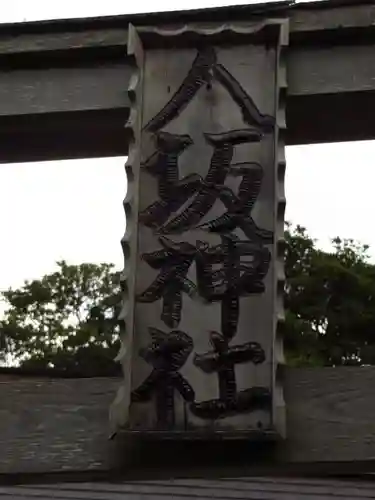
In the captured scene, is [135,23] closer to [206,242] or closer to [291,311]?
[206,242]

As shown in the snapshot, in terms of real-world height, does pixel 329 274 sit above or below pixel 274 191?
above

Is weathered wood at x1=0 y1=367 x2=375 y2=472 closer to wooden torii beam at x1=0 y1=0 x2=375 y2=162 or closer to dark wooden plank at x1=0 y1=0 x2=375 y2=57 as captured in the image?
wooden torii beam at x1=0 y1=0 x2=375 y2=162

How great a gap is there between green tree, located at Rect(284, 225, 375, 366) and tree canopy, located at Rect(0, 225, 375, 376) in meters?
0.01

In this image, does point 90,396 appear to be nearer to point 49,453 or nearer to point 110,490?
point 49,453

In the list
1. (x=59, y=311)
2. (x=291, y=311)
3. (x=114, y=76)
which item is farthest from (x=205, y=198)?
(x=59, y=311)

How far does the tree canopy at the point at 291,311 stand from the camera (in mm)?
10211

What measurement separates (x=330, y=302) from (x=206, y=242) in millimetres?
10771

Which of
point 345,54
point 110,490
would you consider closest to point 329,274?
point 110,490

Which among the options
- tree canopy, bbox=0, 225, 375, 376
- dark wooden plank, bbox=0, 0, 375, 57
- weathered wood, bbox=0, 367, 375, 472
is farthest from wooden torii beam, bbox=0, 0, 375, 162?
tree canopy, bbox=0, 225, 375, 376

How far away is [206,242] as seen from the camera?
1.33 meters

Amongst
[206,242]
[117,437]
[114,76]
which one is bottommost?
[117,437]

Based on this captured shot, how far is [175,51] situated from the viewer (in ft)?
4.79

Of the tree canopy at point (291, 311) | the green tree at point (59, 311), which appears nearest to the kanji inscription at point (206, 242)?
the tree canopy at point (291, 311)

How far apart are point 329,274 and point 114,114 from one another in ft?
35.6
